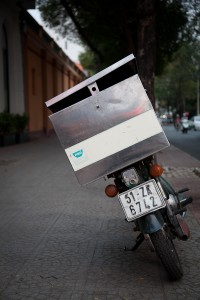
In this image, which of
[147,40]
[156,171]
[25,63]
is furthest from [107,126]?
[25,63]

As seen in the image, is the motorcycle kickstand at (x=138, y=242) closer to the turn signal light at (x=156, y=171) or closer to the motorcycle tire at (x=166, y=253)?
the motorcycle tire at (x=166, y=253)

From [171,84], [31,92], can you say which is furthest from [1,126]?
[171,84]

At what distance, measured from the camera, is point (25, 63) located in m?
27.3

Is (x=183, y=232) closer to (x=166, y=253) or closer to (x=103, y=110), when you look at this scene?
(x=166, y=253)

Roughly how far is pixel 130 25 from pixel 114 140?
16.2m

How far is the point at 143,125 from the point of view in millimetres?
4516

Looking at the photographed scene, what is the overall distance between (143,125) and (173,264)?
129 cm

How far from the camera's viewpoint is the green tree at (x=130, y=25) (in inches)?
574

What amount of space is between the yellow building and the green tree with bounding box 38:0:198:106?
1.45 metres

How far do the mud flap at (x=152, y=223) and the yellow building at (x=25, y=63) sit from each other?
779 inches

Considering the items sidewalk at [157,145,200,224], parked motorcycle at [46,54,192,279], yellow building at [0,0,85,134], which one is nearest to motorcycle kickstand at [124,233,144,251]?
parked motorcycle at [46,54,192,279]

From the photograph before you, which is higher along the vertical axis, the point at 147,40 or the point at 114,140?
the point at 147,40

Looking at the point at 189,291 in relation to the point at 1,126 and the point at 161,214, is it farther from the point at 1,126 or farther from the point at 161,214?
the point at 1,126

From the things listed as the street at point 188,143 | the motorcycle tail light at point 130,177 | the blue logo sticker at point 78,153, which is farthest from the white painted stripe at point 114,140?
the street at point 188,143
